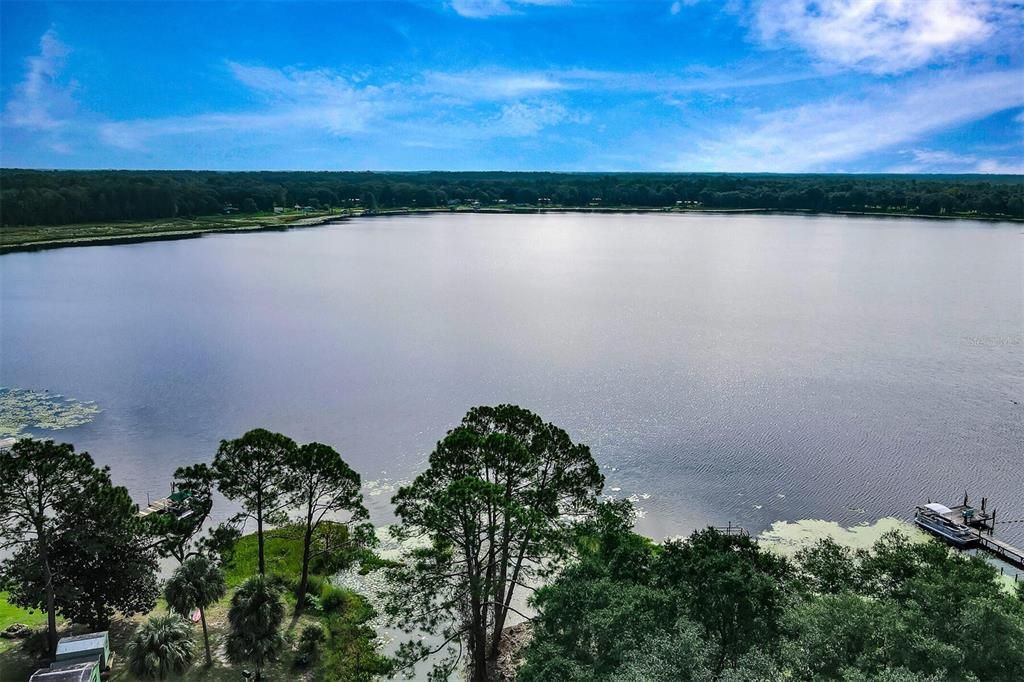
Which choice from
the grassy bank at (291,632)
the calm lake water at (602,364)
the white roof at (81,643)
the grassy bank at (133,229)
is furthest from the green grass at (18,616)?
the grassy bank at (133,229)

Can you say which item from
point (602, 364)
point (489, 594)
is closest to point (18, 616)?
point (489, 594)

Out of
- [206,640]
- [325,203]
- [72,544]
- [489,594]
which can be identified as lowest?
[206,640]

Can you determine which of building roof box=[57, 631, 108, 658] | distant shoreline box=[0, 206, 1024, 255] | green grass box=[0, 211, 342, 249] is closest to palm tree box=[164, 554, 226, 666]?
building roof box=[57, 631, 108, 658]

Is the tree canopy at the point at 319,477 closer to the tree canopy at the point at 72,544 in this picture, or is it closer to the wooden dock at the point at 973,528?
the tree canopy at the point at 72,544

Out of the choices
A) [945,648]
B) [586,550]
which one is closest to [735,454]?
[586,550]

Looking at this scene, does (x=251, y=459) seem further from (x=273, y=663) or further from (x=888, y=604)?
(x=888, y=604)

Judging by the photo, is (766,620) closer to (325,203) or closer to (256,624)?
(256,624)
